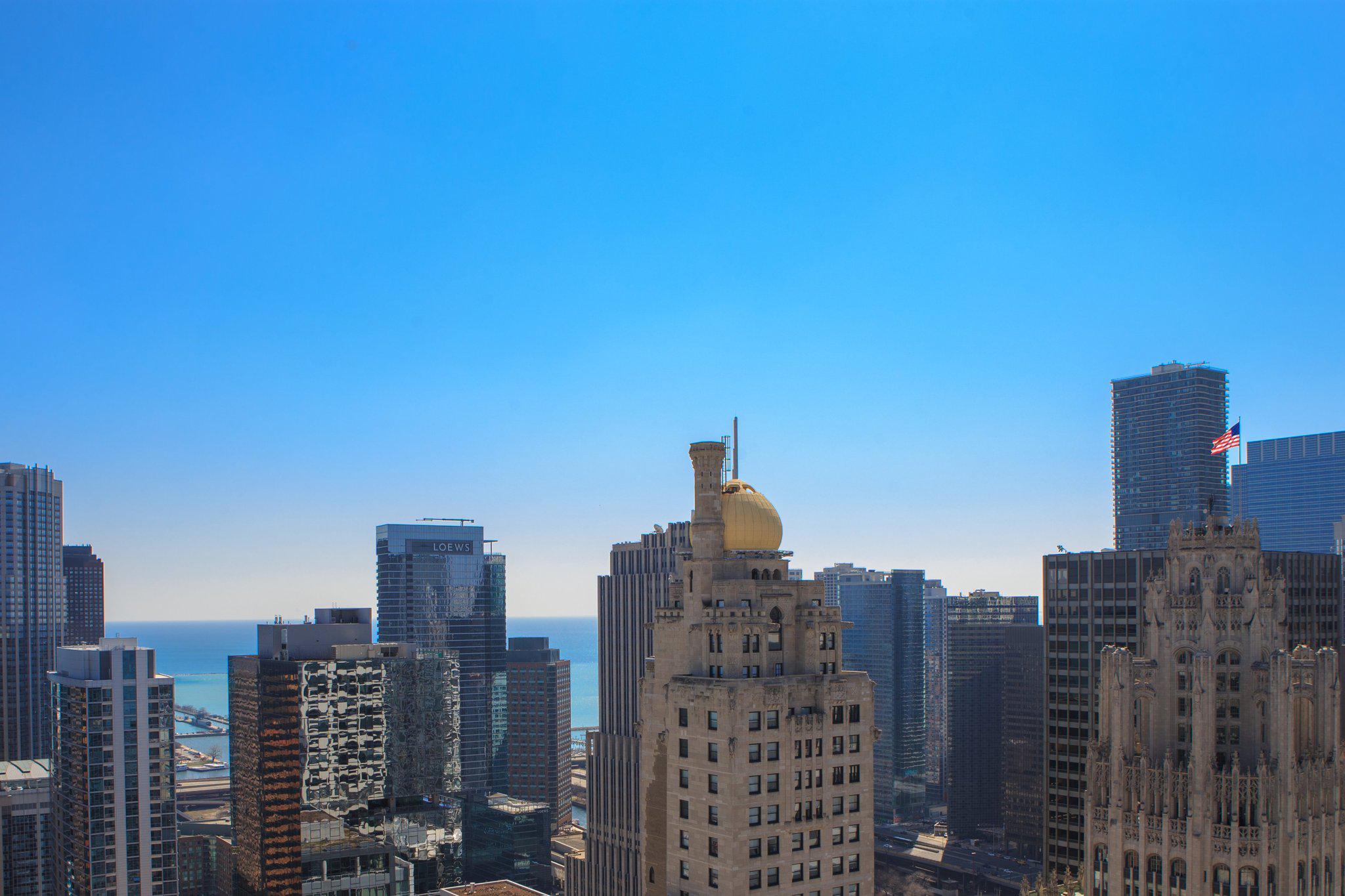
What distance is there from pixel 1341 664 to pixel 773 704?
4403 inches

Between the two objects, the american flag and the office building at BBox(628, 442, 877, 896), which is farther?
the american flag

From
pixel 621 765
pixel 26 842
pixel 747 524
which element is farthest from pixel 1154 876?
pixel 26 842

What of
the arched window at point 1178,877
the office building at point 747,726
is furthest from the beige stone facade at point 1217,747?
the office building at point 747,726

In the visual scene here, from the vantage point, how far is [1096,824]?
7562cm

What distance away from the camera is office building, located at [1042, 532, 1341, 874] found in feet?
503

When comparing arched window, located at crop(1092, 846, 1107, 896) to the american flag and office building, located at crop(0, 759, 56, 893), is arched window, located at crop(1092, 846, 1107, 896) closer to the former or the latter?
the american flag

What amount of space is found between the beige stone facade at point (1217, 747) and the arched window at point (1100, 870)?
0.32ft

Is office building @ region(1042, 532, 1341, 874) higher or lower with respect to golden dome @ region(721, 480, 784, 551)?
lower

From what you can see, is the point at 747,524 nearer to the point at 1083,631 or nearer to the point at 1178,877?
the point at 1178,877

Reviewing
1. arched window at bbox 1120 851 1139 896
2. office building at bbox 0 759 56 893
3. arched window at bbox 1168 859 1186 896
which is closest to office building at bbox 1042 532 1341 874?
arched window at bbox 1120 851 1139 896

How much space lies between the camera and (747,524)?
244ft

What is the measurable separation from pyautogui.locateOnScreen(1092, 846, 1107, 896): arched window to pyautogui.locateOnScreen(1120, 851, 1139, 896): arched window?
153 cm

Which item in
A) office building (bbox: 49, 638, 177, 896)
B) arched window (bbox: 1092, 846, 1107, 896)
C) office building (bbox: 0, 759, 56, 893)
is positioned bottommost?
office building (bbox: 0, 759, 56, 893)

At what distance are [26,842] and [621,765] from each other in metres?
97.8
